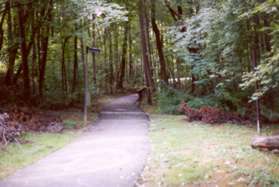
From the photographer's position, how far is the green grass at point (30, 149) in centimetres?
696

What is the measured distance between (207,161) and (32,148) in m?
4.42

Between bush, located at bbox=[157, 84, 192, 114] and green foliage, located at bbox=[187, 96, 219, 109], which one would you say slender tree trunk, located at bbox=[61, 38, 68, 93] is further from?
green foliage, located at bbox=[187, 96, 219, 109]

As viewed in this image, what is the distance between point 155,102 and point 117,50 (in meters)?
14.3

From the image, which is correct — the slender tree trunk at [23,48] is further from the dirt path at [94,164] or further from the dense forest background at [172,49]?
the dirt path at [94,164]

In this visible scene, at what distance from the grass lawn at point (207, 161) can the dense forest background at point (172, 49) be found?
4.59 ft

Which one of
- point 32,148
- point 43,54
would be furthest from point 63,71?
point 32,148

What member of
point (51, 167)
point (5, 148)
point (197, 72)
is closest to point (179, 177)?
point (51, 167)

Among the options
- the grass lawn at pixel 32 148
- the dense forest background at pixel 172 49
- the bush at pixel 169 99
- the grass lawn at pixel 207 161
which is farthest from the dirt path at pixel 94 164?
the bush at pixel 169 99

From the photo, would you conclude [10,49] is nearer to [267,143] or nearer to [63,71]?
[63,71]

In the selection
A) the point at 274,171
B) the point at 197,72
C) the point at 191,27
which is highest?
the point at 191,27

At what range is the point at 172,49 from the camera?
15945mm

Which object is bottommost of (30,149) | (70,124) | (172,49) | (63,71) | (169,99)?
(30,149)

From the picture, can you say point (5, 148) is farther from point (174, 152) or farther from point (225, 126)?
point (225, 126)

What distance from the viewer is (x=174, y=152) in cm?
772
